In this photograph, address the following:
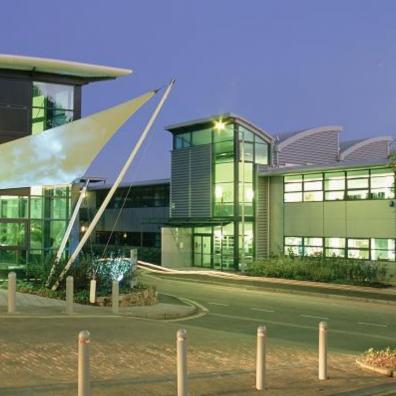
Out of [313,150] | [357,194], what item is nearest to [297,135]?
[313,150]

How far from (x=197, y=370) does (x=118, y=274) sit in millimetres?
11852

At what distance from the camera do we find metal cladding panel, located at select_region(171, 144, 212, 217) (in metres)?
40.2

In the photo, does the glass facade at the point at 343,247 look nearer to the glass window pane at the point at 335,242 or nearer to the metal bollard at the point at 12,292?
the glass window pane at the point at 335,242

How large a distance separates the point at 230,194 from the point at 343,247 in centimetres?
805

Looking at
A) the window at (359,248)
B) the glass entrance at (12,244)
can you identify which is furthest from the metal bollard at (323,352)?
the window at (359,248)

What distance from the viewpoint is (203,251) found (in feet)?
132

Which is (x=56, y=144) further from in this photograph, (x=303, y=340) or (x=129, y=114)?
(x=303, y=340)

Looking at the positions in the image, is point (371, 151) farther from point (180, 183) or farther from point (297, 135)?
point (180, 183)

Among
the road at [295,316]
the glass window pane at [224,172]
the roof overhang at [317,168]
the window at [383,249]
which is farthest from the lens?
the glass window pane at [224,172]

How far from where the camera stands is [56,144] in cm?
2005

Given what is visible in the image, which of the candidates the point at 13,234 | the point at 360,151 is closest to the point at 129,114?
the point at 13,234

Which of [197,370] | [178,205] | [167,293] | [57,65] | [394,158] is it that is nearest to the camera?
[197,370]

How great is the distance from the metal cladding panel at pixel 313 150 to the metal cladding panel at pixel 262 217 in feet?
8.69

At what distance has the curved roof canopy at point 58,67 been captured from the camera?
22859 mm
